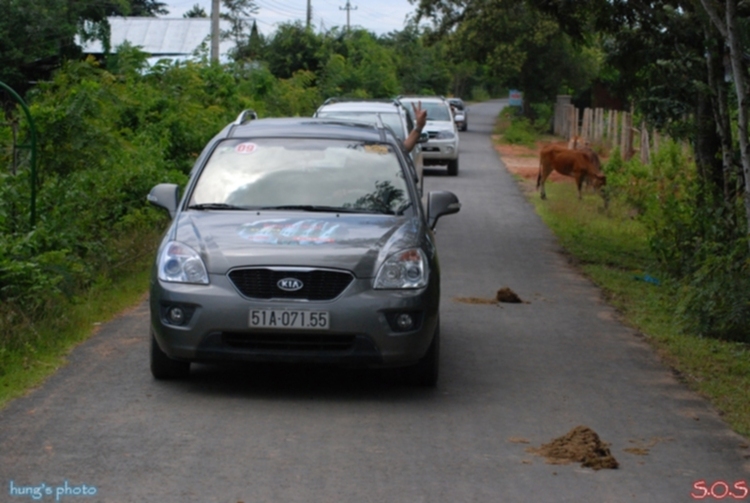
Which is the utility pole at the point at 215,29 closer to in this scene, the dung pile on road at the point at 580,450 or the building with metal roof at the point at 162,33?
the building with metal roof at the point at 162,33

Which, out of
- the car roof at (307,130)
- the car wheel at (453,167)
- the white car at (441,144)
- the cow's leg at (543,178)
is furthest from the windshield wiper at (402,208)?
the car wheel at (453,167)

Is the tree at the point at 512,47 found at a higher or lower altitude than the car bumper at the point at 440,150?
higher

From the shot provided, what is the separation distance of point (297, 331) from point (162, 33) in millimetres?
51531

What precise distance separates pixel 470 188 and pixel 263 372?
676 inches

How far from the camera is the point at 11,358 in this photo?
7.80m

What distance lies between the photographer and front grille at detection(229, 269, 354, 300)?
6922 millimetres

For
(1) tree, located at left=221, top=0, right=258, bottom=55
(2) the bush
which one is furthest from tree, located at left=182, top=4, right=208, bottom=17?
(2) the bush

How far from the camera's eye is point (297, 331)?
687cm

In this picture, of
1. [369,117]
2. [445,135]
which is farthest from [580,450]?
[445,135]

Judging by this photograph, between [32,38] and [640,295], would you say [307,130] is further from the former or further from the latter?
[32,38]

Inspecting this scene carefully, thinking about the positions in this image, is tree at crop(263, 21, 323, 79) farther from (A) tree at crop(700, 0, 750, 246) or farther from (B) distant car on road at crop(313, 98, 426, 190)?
(A) tree at crop(700, 0, 750, 246)

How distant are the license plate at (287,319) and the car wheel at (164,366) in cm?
84

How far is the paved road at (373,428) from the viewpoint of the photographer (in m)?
→ 5.39

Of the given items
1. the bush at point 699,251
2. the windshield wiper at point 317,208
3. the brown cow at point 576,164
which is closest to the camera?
the windshield wiper at point 317,208
